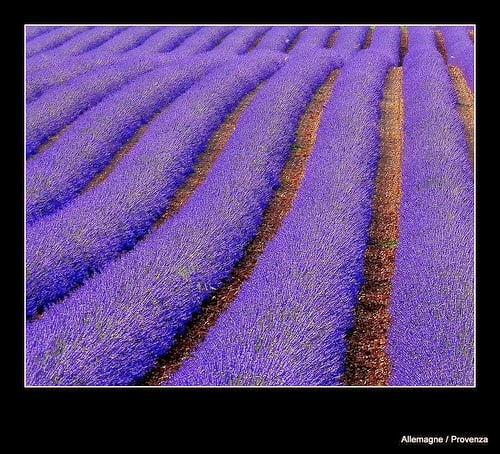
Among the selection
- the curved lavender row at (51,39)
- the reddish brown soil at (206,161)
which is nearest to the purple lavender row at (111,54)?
the curved lavender row at (51,39)

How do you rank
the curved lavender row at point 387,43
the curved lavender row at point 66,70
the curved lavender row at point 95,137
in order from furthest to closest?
1. the curved lavender row at point 387,43
2. the curved lavender row at point 66,70
3. the curved lavender row at point 95,137

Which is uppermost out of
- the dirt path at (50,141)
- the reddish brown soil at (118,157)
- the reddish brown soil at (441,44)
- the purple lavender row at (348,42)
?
the purple lavender row at (348,42)

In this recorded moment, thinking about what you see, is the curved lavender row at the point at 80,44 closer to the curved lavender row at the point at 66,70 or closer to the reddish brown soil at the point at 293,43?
the curved lavender row at the point at 66,70

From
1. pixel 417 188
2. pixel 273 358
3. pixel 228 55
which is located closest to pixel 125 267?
pixel 273 358

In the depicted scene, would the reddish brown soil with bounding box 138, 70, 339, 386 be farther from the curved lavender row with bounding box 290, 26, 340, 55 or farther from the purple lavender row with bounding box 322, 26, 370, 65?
the curved lavender row with bounding box 290, 26, 340, 55

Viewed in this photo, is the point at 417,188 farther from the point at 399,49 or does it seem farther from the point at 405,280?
the point at 399,49

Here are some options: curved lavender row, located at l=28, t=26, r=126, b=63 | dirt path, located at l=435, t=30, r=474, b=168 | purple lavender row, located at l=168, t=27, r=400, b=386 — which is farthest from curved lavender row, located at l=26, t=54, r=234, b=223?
dirt path, located at l=435, t=30, r=474, b=168

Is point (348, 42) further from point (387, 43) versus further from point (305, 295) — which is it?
point (305, 295)
